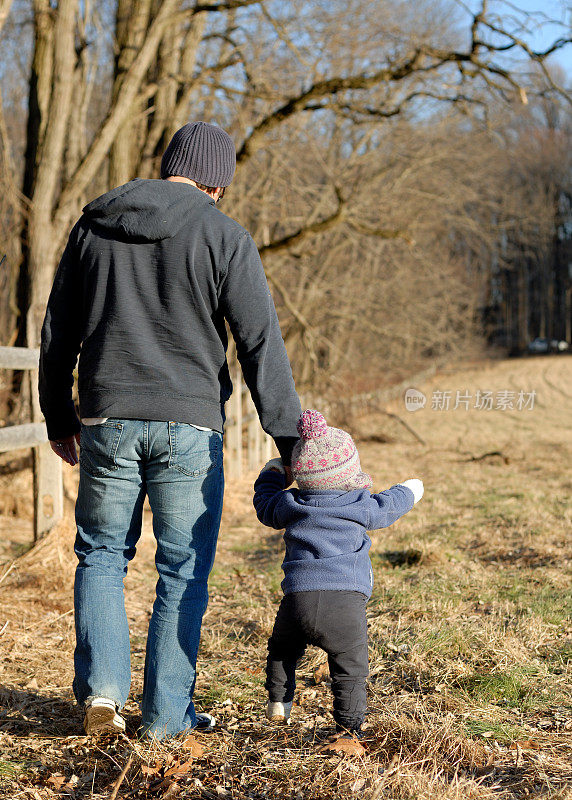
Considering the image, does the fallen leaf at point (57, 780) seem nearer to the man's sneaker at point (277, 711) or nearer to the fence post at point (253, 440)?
the man's sneaker at point (277, 711)

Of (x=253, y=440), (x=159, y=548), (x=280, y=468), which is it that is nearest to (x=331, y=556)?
(x=280, y=468)

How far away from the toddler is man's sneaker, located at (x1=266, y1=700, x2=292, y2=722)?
18 cm

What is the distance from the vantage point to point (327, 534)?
2531 millimetres

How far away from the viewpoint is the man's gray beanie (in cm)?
252

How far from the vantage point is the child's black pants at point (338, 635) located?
8.21 ft

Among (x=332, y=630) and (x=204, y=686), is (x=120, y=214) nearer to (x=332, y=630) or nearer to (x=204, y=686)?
(x=332, y=630)

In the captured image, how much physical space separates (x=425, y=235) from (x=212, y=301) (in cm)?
1674

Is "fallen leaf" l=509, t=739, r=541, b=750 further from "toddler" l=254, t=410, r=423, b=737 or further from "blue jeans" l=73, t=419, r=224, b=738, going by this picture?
"blue jeans" l=73, t=419, r=224, b=738

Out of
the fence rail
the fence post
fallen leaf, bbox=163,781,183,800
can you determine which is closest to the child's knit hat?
fallen leaf, bbox=163,781,183,800

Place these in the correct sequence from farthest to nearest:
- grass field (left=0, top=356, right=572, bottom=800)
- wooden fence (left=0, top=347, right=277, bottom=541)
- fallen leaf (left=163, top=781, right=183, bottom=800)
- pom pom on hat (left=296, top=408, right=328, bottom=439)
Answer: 1. wooden fence (left=0, top=347, right=277, bottom=541)
2. pom pom on hat (left=296, top=408, right=328, bottom=439)
3. grass field (left=0, top=356, right=572, bottom=800)
4. fallen leaf (left=163, top=781, right=183, bottom=800)

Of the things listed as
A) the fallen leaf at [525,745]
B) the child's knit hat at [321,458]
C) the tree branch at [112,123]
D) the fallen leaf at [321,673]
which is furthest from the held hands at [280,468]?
the tree branch at [112,123]

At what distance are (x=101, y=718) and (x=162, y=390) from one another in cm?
102

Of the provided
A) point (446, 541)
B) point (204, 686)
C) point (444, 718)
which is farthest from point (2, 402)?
point (444, 718)

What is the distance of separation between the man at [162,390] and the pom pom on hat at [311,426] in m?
0.06
